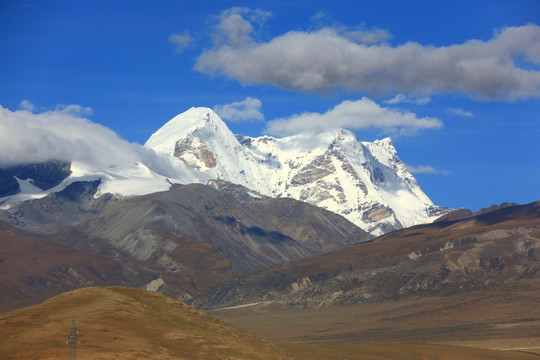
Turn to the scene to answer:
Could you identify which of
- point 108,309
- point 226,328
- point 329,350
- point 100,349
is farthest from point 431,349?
point 100,349

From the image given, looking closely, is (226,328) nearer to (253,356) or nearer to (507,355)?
(253,356)

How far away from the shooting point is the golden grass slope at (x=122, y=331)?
90.6m

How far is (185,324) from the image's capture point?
113 metres

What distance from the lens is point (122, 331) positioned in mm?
99812

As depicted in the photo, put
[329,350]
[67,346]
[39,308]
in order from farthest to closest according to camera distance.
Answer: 1. [329,350]
2. [39,308]
3. [67,346]

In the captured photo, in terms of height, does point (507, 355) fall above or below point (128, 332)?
below

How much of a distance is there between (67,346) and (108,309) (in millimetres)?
18425

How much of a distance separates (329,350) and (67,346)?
97.8m

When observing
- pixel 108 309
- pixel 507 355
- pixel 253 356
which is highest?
pixel 108 309

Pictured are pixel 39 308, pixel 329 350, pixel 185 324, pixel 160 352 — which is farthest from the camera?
pixel 329 350

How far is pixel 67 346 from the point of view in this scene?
293 feet

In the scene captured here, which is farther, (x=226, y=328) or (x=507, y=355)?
(x=507, y=355)

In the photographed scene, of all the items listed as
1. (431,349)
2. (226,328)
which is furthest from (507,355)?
(226,328)

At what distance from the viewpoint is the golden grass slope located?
90.6 meters
